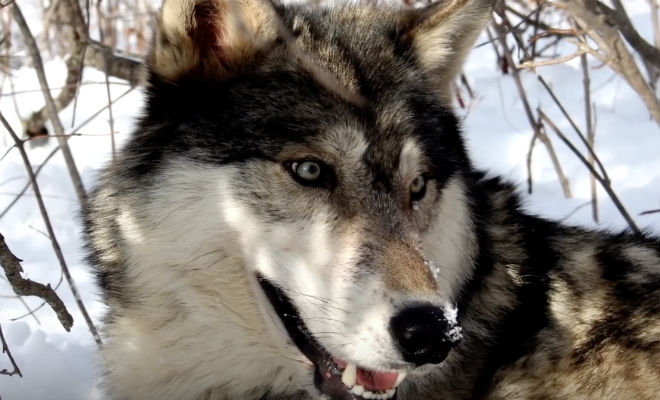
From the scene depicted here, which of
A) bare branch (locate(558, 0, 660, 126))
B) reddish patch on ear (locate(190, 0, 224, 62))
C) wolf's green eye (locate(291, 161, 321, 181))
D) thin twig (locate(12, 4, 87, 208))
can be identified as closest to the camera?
bare branch (locate(558, 0, 660, 126))

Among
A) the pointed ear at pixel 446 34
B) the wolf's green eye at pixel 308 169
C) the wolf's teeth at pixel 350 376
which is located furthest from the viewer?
the pointed ear at pixel 446 34

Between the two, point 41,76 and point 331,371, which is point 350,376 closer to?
point 331,371

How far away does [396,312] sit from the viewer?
6.65 ft

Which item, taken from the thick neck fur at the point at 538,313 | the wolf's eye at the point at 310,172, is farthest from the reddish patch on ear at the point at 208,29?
the thick neck fur at the point at 538,313

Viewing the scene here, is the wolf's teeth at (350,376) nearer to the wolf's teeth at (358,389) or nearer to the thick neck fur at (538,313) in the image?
the wolf's teeth at (358,389)

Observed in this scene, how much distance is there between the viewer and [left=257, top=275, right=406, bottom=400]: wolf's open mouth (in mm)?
2254

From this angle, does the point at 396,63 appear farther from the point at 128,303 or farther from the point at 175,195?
the point at 128,303

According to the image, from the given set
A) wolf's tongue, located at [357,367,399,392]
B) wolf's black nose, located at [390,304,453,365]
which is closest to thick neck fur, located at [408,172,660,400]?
wolf's tongue, located at [357,367,399,392]

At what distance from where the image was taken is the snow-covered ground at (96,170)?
3377mm

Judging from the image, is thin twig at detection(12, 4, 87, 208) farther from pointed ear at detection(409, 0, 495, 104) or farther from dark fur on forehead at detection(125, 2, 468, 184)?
pointed ear at detection(409, 0, 495, 104)

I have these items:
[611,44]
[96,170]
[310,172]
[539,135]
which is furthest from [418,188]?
[539,135]

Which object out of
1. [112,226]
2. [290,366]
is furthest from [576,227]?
[112,226]

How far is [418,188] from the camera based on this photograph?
2.52 m

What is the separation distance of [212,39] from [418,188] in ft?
2.67
